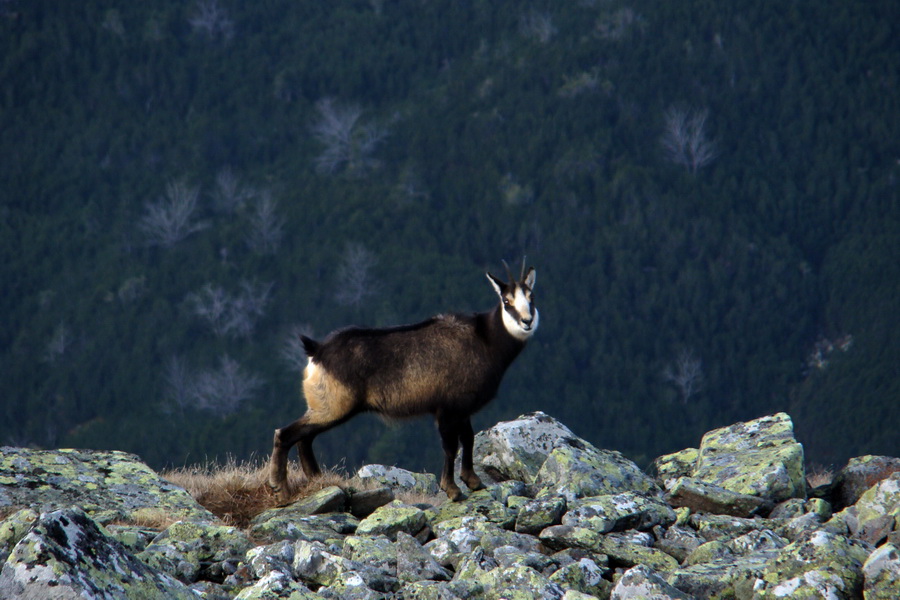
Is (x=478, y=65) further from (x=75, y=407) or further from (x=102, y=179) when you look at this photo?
(x=75, y=407)

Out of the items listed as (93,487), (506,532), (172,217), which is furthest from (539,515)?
(172,217)

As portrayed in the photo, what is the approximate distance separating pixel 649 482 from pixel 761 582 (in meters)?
4.16

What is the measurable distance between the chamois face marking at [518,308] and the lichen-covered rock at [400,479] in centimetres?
210

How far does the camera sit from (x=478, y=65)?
123m

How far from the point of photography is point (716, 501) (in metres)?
10.1

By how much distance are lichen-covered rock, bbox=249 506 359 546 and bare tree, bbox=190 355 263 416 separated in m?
85.6

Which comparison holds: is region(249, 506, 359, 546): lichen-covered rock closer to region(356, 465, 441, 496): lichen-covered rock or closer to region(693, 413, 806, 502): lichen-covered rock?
region(356, 465, 441, 496): lichen-covered rock

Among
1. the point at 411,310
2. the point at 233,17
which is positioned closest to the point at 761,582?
the point at 411,310

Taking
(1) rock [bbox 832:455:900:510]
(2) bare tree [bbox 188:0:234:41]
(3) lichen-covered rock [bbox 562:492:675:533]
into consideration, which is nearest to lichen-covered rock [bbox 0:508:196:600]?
(3) lichen-covered rock [bbox 562:492:675:533]

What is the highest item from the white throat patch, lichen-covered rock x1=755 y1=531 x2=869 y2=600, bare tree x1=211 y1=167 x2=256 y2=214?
the white throat patch

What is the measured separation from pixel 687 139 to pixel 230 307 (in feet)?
164

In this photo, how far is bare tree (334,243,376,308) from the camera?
101 metres

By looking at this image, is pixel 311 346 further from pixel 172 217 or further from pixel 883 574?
pixel 172 217

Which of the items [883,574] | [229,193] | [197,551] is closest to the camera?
[883,574]
